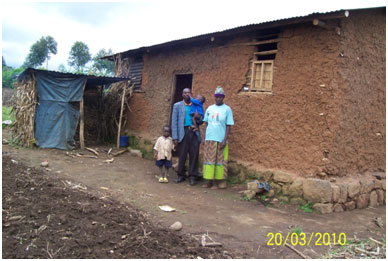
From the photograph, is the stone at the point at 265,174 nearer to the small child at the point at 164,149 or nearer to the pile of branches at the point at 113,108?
the small child at the point at 164,149

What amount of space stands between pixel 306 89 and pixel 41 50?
31.7 metres

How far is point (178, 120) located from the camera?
22.1 feet

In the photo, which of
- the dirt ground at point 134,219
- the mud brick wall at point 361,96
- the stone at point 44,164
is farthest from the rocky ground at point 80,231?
the mud brick wall at point 361,96

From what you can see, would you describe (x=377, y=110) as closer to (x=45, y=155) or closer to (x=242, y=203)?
(x=242, y=203)

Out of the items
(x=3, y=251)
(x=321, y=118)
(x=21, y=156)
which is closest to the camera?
(x=3, y=251)

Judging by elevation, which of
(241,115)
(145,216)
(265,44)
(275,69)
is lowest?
(145,216)

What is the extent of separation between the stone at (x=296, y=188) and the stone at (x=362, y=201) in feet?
3.69

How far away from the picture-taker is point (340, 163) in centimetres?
570

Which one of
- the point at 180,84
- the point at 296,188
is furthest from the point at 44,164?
the point at 296,188

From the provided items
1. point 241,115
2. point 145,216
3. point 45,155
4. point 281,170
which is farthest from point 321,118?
point 45,155

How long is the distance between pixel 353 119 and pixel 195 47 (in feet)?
12.5

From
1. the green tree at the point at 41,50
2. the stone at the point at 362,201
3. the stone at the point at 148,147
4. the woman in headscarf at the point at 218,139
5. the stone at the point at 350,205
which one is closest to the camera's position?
the stone at the point at 350,205

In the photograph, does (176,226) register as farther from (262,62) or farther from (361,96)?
(361,96)

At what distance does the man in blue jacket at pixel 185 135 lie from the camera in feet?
21.8
